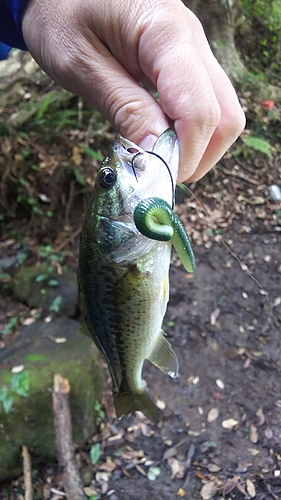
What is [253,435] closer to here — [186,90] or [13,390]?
[13,390]

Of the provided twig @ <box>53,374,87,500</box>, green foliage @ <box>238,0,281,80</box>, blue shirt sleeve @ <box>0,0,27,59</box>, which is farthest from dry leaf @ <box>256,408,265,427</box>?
green foliage @ <box>238,0,281,80</box>

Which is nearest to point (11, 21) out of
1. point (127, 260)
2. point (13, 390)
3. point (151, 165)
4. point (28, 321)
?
point (151, 165)

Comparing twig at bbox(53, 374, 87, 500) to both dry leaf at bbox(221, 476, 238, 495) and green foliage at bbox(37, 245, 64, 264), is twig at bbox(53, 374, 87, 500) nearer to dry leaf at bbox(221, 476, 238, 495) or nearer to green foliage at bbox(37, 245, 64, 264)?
dry leaf at bbox(221, 476, 238, 495)

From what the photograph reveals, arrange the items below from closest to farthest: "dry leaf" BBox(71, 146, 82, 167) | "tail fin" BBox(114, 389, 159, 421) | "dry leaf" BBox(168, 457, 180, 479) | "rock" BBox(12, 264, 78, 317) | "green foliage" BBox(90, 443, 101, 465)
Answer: "tail fin" BBox(114, 389, 159, 421), "dry leaf" BBox(168, 457, 180, 479), "green foliage" BBox(90, 443, 101, 465), "rock" BBox(12, 264, 78, 317), "dry leaf" BBox(71, 146, 82, 167)

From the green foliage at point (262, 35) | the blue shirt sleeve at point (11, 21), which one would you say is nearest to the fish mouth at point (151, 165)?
the blue shirt sleeve at point (11, 21)

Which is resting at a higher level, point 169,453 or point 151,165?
point 151,165

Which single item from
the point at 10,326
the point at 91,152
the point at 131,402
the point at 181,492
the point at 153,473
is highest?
the point at 131,402

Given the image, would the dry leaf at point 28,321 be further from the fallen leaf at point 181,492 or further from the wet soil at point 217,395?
the fallen leaf at point 181,492
